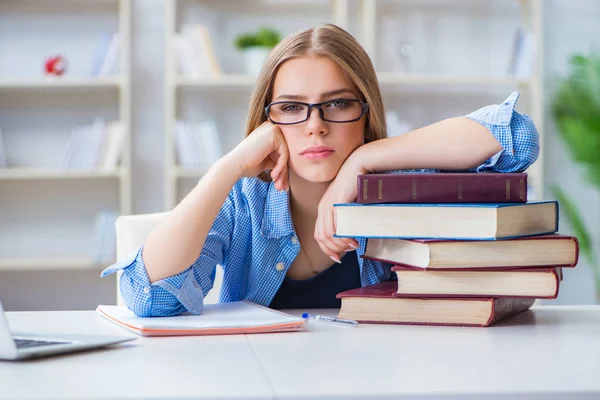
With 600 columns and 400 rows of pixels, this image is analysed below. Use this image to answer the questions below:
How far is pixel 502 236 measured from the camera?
1130 millimetres

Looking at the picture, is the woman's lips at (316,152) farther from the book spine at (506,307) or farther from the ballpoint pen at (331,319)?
the book spine at (506,307)

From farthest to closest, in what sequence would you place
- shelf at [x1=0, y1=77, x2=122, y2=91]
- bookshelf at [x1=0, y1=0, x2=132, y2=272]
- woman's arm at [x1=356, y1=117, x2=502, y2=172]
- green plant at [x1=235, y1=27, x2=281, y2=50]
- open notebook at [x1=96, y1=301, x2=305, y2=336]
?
bookshelf at [x1=0, y1=0, x2=132, y2=272] → green plant at [x1=235, y1=27, x2=281, y2=50] → shelf at [x1=0, y1=77, x2=122, y2=91] → woman's arm at [x1=356, y1=117, x2=502, y2=172] → open notebook at [x1=96, y1=301, x2=305, y2=336]

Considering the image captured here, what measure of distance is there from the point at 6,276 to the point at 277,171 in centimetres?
282

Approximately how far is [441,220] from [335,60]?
42cm

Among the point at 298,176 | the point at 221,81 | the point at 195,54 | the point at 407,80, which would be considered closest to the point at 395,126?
the point at 407,80

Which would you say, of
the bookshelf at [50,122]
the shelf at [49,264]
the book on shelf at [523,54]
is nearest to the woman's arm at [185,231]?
the shelf at [49,264]

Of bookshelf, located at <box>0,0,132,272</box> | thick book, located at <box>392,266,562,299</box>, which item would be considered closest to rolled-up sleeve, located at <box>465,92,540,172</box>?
thick book, located at <box>392,266,562,299</box>

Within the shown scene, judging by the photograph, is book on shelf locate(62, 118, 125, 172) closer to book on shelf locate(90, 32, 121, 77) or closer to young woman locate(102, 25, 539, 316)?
book on shelf locate(90, 32, 121, 77)

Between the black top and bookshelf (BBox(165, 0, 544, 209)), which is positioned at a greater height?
bookshelf (BBox(165, 0, 544, 209))

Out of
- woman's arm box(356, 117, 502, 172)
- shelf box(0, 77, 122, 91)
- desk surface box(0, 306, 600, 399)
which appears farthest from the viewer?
shelf box(0, 77, 122, 91)

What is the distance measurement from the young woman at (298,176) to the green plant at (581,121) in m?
2.51

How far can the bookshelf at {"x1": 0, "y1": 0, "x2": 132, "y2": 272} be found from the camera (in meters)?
3.75

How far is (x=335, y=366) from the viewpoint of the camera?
0.88 meters

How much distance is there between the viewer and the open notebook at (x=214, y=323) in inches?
43.6
